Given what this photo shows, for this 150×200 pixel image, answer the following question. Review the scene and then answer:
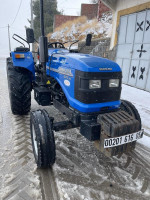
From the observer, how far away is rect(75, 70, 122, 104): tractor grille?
84.7 inches

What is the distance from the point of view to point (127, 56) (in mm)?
7023

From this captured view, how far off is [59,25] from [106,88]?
2113 centimetres

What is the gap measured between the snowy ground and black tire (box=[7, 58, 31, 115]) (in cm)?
66

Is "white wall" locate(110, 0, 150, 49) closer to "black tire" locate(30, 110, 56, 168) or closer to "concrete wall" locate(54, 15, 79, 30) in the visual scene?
"black tire" locate(30, 110, 56, 168)

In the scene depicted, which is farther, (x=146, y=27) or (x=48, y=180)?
(x=146, y=27)

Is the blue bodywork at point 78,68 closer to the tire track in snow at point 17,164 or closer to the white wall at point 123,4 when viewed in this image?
the tire track in snow at point 17,164

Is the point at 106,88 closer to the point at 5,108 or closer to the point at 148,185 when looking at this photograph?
the point at 148,185

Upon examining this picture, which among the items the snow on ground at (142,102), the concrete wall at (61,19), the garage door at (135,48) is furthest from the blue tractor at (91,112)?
the concrete wall at (61,19)

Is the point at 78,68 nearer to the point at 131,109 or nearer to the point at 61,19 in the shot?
the point at 131,109

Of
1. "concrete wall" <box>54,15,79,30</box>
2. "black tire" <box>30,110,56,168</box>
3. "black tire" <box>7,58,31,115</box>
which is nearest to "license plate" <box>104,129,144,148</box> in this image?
"black tire" <box>30,110,56,168</box>

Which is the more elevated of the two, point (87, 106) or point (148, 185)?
point (87, 106)

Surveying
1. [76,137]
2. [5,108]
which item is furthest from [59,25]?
[76,137]

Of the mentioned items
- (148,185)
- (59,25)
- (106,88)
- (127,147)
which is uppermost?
(59,25)

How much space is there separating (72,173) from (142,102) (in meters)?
3.64
